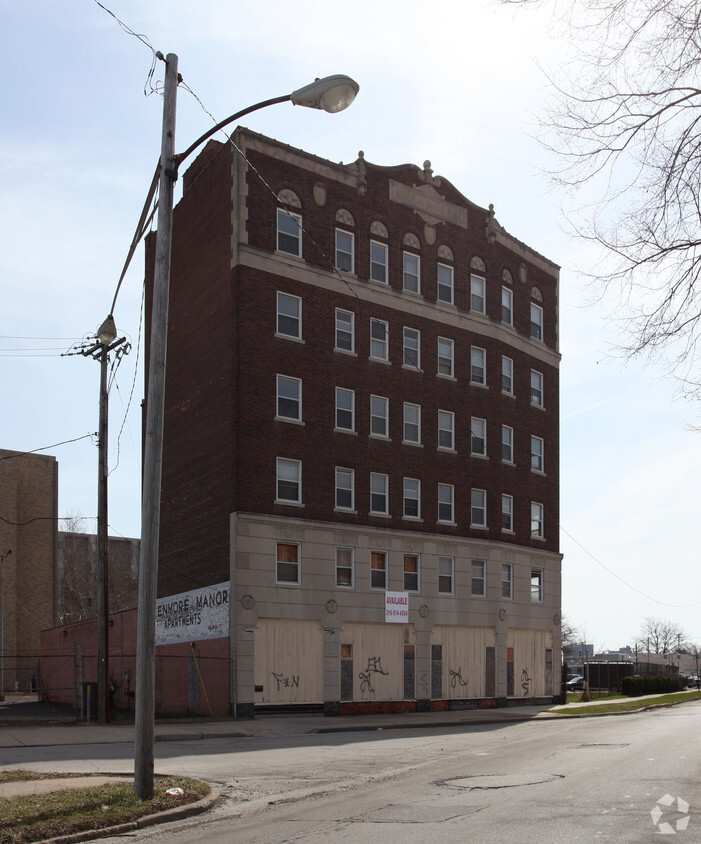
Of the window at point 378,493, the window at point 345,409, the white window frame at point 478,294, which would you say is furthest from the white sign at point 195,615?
the white window frame at point 478,294

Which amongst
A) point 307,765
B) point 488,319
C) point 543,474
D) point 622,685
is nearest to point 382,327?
point 488,319

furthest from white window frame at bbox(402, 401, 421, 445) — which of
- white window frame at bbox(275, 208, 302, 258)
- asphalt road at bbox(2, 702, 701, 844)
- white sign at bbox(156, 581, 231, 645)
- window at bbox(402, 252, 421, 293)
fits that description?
asphalt road at bbox(2, 702, 701, 844)

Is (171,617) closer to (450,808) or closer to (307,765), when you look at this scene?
(307,765)

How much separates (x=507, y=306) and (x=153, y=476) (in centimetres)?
3500

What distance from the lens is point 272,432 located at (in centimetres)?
3450

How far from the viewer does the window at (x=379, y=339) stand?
1516 inches

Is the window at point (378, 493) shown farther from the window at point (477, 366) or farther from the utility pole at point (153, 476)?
the utility pole at point (153, 476)

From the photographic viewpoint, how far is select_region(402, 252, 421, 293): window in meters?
40.3

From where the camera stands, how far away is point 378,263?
129 feet

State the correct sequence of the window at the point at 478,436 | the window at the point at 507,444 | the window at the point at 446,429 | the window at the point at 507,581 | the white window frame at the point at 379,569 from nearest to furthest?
the white window frame at the point at 379,569, the window at the point at 446,429, the window at the point at 478,436, the window at the point at 507,581, the window at the point at 507,444

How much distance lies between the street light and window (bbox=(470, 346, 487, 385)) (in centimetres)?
3058

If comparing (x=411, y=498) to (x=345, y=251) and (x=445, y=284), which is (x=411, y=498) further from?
(x=345, y=251)

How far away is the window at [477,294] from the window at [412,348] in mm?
4128

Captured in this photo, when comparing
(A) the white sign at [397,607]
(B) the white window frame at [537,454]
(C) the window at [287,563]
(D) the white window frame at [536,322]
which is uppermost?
(D) the white window frame at [536,322]
